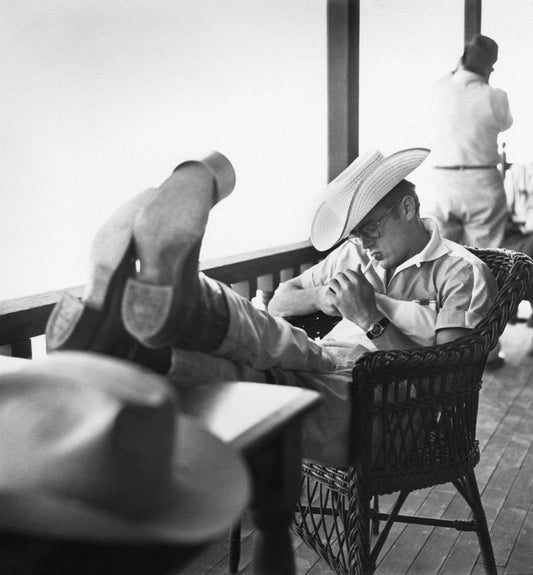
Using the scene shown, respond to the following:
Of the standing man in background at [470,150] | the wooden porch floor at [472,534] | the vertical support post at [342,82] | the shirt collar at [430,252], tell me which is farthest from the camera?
the standing man in background at [470,150]

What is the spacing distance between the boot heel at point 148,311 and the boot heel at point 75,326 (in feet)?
0.23

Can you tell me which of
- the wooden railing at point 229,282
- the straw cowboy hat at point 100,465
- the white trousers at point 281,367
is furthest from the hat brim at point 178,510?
the wooden railing at point 229,282

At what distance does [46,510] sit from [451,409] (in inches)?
47.2

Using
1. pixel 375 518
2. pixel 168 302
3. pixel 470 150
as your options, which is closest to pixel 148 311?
pixel 168 302

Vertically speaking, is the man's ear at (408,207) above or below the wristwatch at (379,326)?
above

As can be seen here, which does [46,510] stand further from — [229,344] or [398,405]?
[398,405]

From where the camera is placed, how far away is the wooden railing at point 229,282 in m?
2.08

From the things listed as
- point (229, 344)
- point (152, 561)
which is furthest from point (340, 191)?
point (152, 561)

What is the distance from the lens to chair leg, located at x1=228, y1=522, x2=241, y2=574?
228 centimetres

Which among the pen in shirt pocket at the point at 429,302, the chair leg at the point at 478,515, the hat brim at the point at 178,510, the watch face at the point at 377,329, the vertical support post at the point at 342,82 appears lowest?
the chair leg at the point at 478,515

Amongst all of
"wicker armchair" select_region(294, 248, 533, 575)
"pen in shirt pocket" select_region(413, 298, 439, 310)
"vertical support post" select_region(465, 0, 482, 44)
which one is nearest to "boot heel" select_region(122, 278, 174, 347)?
"wicker armchair" select_region(294, 248, 533, 575)

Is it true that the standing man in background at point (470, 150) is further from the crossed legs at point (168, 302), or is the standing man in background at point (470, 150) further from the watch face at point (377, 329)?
the crossed legs at point (168, 302)

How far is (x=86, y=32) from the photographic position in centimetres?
269

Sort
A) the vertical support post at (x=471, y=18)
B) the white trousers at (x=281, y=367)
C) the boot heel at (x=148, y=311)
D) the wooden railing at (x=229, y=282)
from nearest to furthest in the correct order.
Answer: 1. the boot heel at (x=148, y=311)
2. the white trousers at (x=281, y=367)
3. the wooden railing at (x=229, y=282)
4. the vertical support post at (x=471, y=18)
